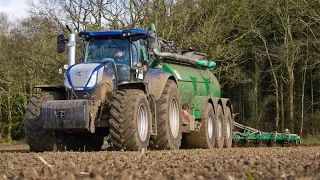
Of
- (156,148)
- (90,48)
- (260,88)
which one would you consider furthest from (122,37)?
(260,88)

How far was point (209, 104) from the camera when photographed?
13.8 metres

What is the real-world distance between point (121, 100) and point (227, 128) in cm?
687

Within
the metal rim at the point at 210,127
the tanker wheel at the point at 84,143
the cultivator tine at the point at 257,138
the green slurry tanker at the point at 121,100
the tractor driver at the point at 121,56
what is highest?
the tractor driver at the point at 121,56

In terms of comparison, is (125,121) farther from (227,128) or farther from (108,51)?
(227,128)

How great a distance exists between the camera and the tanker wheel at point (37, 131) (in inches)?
381

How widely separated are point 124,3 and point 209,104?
11.3 m

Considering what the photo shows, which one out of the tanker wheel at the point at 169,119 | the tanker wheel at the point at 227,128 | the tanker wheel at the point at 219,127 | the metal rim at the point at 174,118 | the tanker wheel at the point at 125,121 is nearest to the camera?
the tanker wheel at the point at 125,121

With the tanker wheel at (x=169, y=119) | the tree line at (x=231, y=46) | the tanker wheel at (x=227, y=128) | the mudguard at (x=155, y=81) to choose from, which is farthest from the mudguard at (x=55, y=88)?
the tree line at (x=231, y=46)

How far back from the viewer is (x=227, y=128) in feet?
50.8

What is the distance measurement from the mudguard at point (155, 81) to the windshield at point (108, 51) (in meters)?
0.50

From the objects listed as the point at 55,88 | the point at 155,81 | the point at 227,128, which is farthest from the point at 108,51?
the point at 227,128

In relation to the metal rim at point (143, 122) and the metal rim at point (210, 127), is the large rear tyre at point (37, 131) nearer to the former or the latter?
the metal rim at point (143, 122)

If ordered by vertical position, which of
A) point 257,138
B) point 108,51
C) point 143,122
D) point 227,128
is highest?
point 108,51

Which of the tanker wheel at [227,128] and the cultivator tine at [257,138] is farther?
the cultivator tine at [257,138]
